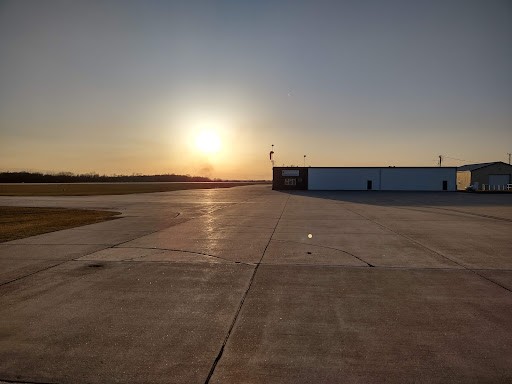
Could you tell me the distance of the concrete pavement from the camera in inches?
158

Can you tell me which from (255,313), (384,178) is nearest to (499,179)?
(384,178)

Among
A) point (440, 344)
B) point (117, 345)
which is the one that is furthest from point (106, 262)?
point (440, 344)

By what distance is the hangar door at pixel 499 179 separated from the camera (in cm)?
6019

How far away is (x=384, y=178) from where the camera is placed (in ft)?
204

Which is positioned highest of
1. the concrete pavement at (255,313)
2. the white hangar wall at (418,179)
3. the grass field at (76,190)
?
the white hangar wall at (418,179)

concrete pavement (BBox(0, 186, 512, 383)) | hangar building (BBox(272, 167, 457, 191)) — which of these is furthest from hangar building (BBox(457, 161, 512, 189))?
concrete pavement (BBox(0, 186, 512, 383))

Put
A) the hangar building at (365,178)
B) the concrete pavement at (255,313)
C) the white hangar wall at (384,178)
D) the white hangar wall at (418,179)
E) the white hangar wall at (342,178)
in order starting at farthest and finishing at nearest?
the white hangar wall at (342,178) → the hangar building at (365,178) → the white hangar wall at (384,178) → the white hangar wall at (418,179) → the concrete pavement at (255,313)

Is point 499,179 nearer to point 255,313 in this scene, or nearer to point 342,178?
point 342,178

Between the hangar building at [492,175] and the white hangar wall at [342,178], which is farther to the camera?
the white hangar wall at [342,178]

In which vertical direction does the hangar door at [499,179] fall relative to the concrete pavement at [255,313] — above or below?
above

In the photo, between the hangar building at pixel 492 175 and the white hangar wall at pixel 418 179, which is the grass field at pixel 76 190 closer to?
the white hangar wall at pixel 418 179

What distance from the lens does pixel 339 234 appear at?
1373 cm

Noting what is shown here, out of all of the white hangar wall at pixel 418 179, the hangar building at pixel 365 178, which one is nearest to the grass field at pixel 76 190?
the hangar building at pixel 365 178

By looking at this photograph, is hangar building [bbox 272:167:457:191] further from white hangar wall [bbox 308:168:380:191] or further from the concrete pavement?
the concrete pavement
